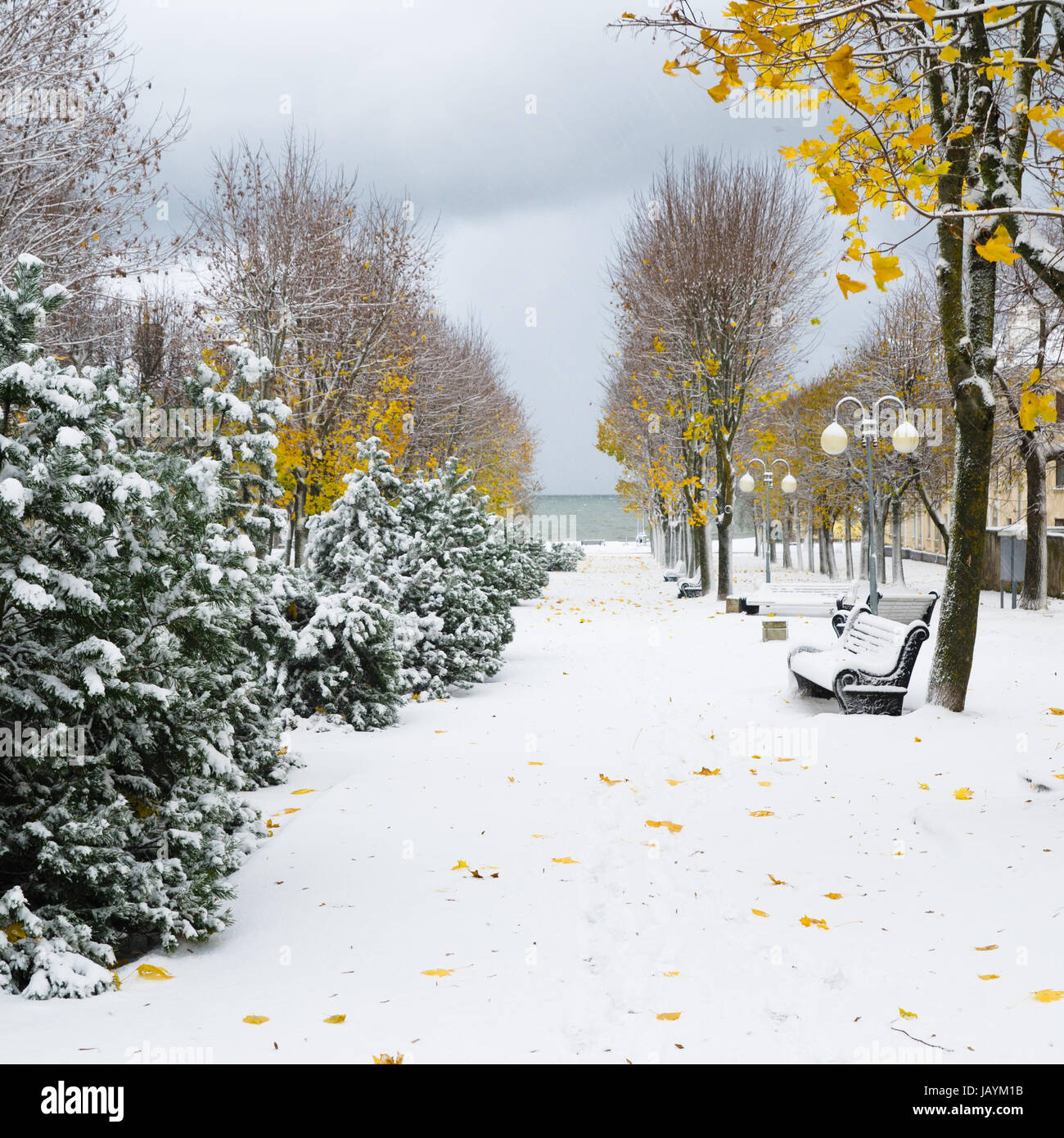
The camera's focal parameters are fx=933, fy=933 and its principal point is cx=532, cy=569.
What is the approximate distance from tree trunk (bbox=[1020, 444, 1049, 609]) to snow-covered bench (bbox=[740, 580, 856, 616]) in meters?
3.75

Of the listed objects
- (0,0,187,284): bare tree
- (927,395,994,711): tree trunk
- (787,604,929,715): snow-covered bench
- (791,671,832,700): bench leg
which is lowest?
(791,671,832,700): bench leg

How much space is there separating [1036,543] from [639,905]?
19.6 m

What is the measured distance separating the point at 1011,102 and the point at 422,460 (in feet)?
72.7

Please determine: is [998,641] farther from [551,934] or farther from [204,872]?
[204,872]

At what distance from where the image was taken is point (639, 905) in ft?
14.9

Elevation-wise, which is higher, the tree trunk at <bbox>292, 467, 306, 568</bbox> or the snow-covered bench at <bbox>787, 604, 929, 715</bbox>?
the tree trunk at <bbox>292, 467, 306, 568</bbox>

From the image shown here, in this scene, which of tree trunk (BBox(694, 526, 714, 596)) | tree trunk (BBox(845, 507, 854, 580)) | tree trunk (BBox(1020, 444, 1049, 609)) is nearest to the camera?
tree trunk (BBox(1020, 444, 1049, 609))

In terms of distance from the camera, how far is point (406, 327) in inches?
942

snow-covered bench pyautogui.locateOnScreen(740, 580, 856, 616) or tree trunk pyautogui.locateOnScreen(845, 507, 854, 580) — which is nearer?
snow-covered bench pyautogui.locateOnScreen(740, 580, 856, 616)

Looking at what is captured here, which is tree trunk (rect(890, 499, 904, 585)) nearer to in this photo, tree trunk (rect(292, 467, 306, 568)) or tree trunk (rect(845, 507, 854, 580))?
tree trunk (rect(845, 507, 854, 580))

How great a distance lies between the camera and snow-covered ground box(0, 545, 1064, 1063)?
319 centimetres

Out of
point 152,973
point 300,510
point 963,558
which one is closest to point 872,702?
point 963,558

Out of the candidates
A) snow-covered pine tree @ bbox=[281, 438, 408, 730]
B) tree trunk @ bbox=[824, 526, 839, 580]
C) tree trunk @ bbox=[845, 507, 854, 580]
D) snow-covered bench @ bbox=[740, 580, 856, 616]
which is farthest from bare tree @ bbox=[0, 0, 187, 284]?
tree trunk @ bbox=[824, 526, 839, 580]
